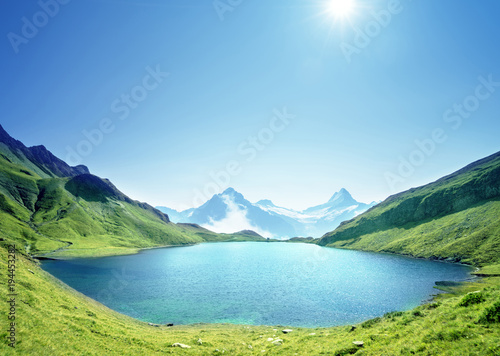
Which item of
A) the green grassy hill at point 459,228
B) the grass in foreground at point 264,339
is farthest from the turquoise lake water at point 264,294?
the grass in foreground at point 264,339

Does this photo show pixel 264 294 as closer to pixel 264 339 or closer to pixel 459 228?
pixel 264 339

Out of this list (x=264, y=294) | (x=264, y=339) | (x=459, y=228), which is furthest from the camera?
(x=459, y=228)

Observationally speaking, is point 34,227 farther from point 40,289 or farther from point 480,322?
point 480,322

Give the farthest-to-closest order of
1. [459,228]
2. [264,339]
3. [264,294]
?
1. [459,228]
2. [264,294]
3. [264,339]

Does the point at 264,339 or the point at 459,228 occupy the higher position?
the point at 264,339

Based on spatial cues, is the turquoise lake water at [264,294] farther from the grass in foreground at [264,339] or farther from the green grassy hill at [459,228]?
the grass in foreground at [264,339]

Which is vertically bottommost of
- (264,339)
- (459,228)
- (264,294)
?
→ (459,228)

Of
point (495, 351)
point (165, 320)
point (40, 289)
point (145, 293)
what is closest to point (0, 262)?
point (40, 289)

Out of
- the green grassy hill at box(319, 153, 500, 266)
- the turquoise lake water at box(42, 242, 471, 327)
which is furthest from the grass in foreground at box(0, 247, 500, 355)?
the green grassy hill at box(319, 153, 500, 266)

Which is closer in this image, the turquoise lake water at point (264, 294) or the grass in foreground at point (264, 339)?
the grass in foreground at point (264, 339)

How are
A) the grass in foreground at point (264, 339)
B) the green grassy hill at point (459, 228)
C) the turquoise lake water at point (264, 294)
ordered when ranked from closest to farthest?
the grass in foreground at point (264, 339)
the turquoise lake water at point (264, 294)
the green grassy hill at point (459, 228)

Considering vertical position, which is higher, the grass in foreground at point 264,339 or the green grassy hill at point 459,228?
the grass in foreground at point 264,339

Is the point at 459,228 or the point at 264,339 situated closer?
the point at 264,339

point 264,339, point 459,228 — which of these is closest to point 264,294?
point 264,339
